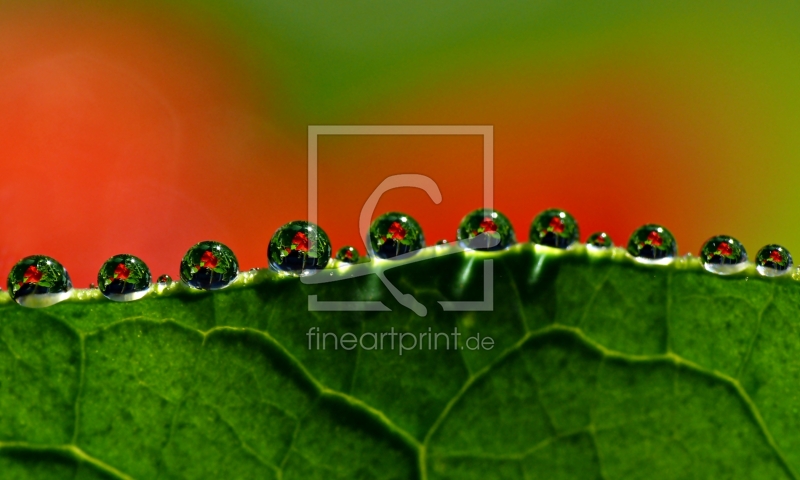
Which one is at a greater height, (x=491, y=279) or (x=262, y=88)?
(x=262, y=88)

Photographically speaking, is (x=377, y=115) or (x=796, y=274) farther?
(x=377, y=115)

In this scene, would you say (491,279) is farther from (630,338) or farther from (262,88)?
(262,88)

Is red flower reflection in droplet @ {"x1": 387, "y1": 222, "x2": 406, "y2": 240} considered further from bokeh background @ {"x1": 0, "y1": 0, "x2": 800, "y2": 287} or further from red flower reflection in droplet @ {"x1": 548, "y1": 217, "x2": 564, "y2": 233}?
bokeh background @ {"x1": 0, "y1": 0, "x2": 800, "y2": 287}

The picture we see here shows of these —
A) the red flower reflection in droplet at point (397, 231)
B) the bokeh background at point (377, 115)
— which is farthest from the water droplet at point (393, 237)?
the bokeh background at point (377, 115)

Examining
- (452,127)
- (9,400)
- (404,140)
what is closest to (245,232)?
(404,140)

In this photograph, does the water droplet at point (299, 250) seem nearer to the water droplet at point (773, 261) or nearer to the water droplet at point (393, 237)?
the water droplet at point (393, 237)

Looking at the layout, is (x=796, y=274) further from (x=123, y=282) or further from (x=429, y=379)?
(x=123, y=282)

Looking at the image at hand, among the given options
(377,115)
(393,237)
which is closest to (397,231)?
(393,237)

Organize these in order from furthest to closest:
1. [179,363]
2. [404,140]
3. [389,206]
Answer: [404,140] < [389,206] < [179,363]
